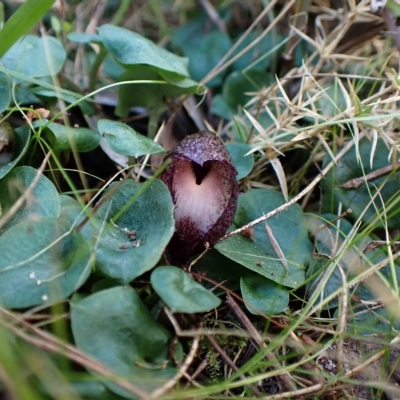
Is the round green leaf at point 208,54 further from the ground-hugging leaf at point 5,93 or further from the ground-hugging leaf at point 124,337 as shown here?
the ground-hugging leaf at point 124,337

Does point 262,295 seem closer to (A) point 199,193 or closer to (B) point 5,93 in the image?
(A) point 199,193

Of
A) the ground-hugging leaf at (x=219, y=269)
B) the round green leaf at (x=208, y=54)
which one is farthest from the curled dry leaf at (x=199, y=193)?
the round green leaf at (x=208, y=54)

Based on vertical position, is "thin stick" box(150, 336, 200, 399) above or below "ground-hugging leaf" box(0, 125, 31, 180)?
below

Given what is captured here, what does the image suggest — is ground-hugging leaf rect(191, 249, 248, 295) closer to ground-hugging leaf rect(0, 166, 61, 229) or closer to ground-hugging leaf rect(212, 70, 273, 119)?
ground-hugging leaf rect(0, 166, 61, 229)

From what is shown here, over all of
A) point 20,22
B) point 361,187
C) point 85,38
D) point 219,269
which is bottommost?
point 361,187

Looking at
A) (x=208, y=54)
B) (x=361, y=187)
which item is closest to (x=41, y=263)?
(x=361, y=187)

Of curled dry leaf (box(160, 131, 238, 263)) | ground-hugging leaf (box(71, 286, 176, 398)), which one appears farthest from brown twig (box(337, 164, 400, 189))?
ground-hugging leaf (box(71, 286, 176, 398))
